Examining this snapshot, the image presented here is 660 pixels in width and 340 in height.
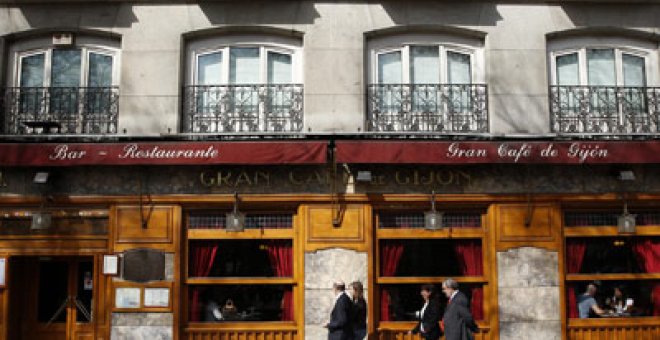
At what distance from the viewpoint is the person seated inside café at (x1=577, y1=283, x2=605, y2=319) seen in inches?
458

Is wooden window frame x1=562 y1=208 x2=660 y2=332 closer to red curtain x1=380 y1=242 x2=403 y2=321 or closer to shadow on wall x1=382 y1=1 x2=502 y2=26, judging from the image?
red curtain x1=380 y1=242 x2=403 y2=321

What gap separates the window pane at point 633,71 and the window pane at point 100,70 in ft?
31.7

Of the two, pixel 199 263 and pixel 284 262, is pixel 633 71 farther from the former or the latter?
pixel 199 263

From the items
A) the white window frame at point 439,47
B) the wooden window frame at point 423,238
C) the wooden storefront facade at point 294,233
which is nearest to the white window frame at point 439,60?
the white window frame at point 439,47

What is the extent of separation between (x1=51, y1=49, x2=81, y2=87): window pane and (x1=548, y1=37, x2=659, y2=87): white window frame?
880 centimetres

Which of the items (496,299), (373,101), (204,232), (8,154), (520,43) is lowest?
(496,299)

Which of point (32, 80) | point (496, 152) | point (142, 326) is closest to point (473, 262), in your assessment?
point (496, 152)

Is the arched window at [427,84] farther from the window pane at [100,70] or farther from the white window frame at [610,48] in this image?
the window pane at [100,70]

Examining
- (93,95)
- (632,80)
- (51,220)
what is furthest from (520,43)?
(51,220)

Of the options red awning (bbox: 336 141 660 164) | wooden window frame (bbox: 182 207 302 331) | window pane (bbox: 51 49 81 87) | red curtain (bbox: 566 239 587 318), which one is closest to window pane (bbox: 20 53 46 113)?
window pane (bbox: 51 49 81 87)

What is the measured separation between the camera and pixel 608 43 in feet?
41.2

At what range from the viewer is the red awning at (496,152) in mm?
11109

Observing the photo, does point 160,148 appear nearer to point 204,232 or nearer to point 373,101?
point 204,232

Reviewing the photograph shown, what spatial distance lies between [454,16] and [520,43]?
Answer: 1304mm
